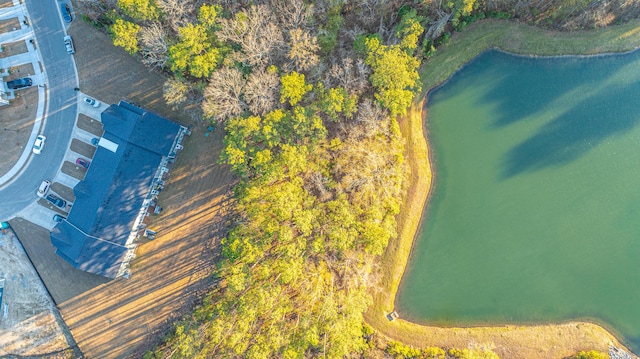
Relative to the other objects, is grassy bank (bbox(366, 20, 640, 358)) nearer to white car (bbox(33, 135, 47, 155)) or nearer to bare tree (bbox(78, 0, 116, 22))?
bare tree (bbox(78, 0, 116, 22))

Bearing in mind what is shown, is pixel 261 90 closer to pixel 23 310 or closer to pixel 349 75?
pixel 349 75

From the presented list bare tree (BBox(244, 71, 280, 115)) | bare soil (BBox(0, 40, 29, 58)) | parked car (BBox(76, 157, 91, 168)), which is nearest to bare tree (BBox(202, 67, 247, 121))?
bare tree (BBox(244, 71, 280, 115))

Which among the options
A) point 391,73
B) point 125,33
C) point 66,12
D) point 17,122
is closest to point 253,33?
point 125,33

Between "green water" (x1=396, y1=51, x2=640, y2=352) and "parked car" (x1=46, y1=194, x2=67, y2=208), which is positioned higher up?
"parked car" (x1=46, y1=194, x2=67, y2=208)

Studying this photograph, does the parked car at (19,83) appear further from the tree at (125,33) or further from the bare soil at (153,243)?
the tree at (125,33)

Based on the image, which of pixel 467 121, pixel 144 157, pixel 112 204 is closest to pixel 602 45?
pixel 467 121

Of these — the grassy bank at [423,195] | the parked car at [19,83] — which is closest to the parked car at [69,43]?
the parked car at [19,83]
